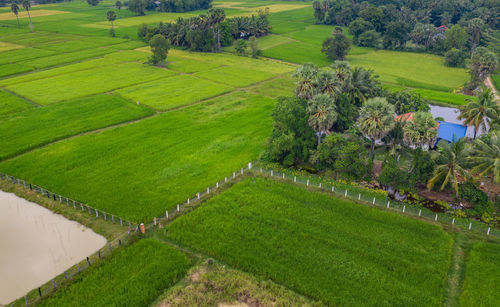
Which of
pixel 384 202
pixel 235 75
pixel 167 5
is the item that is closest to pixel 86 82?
pixel 235 75

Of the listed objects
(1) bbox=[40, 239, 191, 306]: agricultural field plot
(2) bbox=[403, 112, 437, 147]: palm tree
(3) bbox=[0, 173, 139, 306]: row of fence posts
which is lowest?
(1) bbox=[40, 239, 191, 306]: agricultural field plot

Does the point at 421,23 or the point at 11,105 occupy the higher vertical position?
the point at 421,23

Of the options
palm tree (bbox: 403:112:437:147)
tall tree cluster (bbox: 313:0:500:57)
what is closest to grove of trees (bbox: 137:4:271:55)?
tall tree cluster (bbox: 313:0:500:57)

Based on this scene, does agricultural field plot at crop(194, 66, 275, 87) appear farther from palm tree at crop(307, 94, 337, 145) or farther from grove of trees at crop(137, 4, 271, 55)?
palm tree at crop(307, 94, 337, 145)

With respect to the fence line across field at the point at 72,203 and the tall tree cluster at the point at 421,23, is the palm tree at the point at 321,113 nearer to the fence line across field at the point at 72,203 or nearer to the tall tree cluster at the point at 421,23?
the fence line across field at the point at 72,203

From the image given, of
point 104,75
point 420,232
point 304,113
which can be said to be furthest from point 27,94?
point 420,232

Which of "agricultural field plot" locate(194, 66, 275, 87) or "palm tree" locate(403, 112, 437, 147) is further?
"agricultural field plot" locate(194, 66, 275, 87)

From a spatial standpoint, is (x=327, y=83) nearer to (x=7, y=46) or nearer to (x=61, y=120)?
(x=61, y=120)

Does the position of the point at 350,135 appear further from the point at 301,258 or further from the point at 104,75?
the point at 104,75
